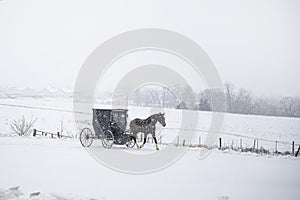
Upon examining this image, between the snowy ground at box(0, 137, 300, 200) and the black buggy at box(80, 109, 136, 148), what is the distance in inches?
79.4

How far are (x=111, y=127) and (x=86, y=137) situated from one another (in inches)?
60.1

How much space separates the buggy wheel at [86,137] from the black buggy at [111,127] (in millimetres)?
105

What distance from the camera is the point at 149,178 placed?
30.9 ft

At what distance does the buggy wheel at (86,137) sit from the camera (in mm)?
14938

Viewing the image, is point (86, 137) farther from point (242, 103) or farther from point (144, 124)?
point (242, 103)

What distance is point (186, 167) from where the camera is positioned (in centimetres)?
1089

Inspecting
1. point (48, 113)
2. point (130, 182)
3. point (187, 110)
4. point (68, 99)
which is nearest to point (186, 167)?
point (130, 182)

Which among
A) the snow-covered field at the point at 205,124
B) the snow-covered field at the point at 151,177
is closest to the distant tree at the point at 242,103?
the snow-covered field at the point at 205,124

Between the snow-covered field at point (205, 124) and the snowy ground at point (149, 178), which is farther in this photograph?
the snow-covered field at point (205, 124)

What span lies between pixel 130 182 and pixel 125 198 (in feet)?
4.21

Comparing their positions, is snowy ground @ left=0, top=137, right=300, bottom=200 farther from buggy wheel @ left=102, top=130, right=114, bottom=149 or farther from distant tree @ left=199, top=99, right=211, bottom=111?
distant tree @ left=199, top=99, right=211, bottom=111

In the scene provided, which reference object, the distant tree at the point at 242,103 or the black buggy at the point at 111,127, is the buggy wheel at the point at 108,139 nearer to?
the black buggy at the point at 111,127

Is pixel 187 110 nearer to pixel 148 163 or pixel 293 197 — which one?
pixel 148 163

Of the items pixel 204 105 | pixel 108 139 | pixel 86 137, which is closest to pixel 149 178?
pixel 108 139
